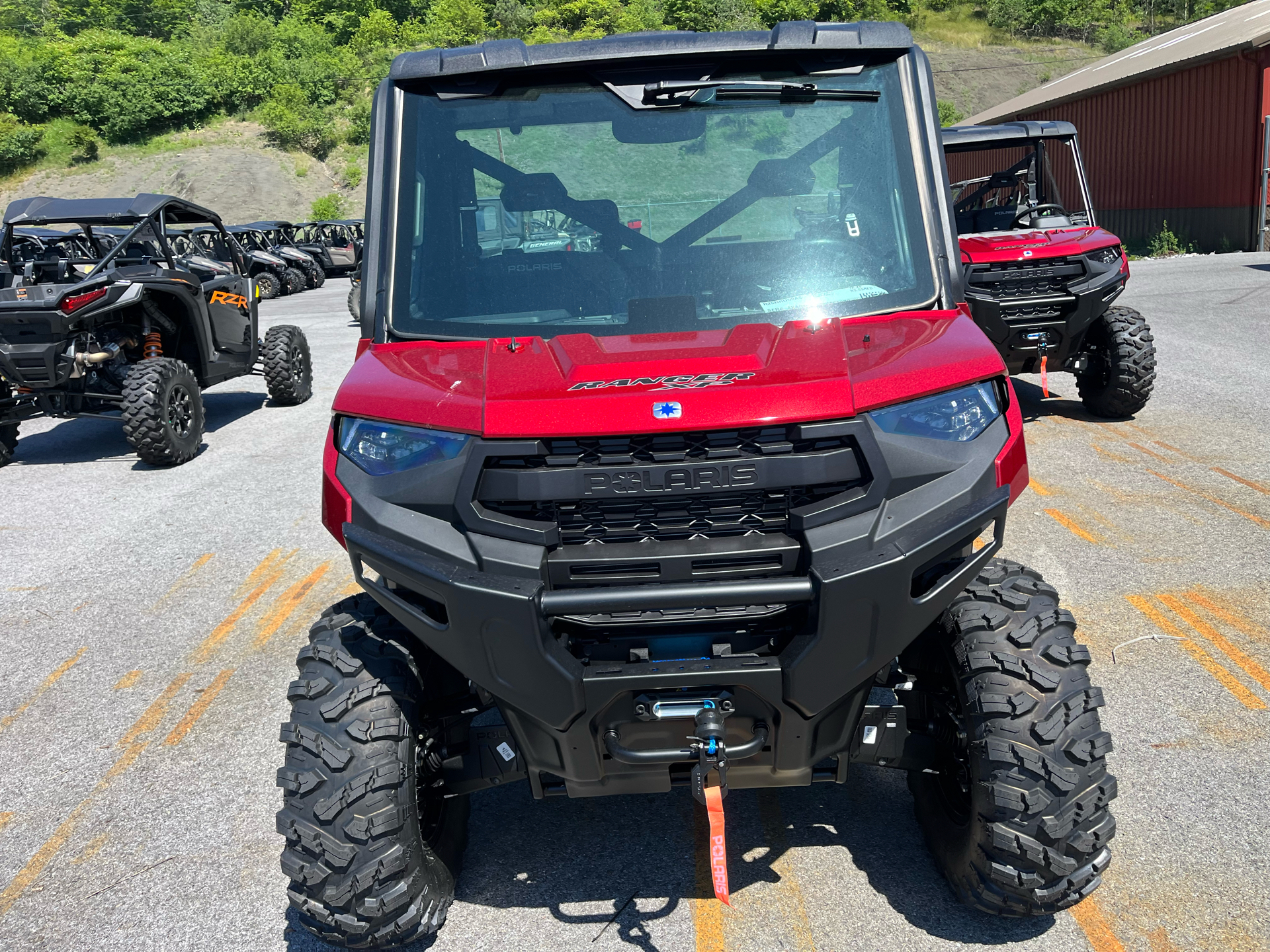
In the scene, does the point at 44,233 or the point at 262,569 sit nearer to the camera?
the point at 262,569

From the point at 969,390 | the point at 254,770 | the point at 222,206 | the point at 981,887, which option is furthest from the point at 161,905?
the point at 222,206

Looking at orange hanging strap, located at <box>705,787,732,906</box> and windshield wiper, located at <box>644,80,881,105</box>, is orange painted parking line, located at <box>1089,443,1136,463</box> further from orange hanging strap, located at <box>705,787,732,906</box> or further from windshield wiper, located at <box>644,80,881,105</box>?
orange hanging strap, located at <box>705,787,732,906</box>

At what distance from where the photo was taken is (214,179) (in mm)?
50094

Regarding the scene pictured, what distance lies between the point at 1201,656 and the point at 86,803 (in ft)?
14.5

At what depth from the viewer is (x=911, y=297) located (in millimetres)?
3023

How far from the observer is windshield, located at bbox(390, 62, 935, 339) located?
3.06 metres

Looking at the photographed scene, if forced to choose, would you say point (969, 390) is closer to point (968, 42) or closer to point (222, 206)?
point (222, 206)

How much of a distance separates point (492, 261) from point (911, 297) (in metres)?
1.24

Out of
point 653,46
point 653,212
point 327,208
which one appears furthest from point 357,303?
point 327,208

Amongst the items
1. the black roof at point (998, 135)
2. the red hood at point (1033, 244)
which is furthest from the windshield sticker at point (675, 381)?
the black roof at point (998, 135)

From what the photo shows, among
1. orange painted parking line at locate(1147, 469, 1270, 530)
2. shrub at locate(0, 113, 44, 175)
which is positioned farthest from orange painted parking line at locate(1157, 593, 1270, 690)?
shrub at locate(0, 113, 44, 175)

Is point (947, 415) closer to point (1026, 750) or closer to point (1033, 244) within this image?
point (1026, 750)

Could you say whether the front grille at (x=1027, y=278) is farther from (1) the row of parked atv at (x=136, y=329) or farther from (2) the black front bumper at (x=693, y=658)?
(1) the row of parked atv at (x=136, y=329)

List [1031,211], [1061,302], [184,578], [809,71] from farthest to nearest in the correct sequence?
[1031,211]
[1061,302]
[184,578]
[809,71]
